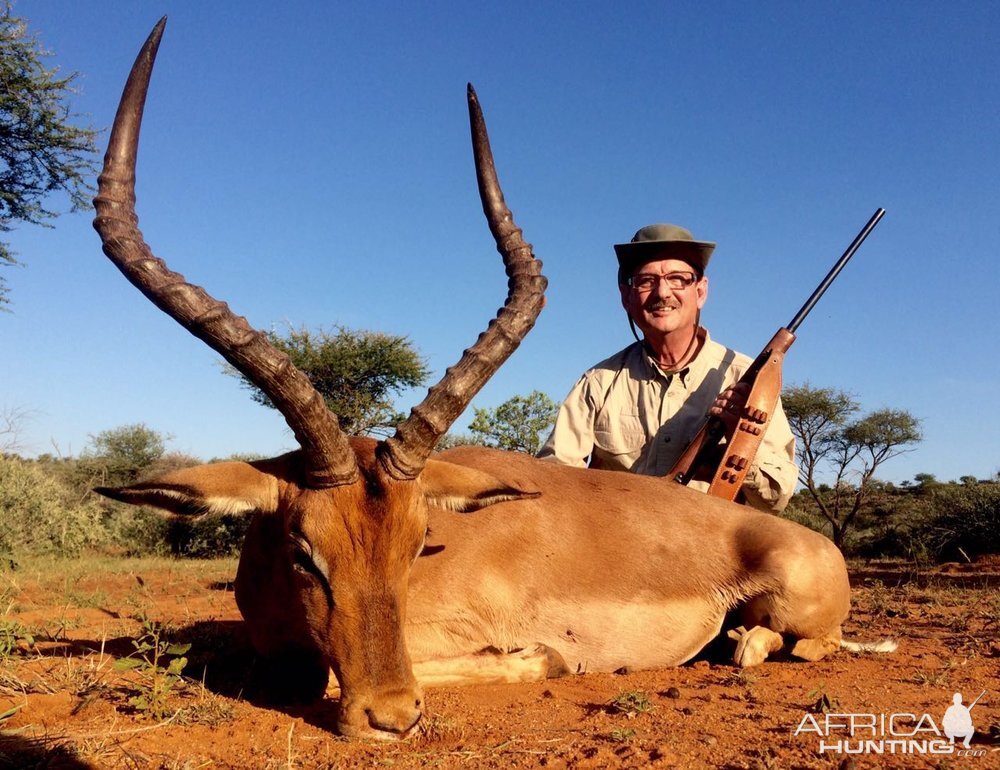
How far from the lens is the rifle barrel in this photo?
23.9ft

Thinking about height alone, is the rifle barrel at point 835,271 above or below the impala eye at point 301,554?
above

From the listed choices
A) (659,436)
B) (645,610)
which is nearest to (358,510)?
(645,610)

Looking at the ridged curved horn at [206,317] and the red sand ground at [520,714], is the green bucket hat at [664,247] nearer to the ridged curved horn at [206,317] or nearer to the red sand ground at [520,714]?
the red sand ground at [520,714]

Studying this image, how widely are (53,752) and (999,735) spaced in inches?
135

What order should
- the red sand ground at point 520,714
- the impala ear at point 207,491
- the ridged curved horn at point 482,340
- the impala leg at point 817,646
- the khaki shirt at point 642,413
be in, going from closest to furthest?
1. the red sand ground at point 520,714
2. the impala ear at point 207,491
3. the ridged curved horn at point 482,340
4. the impala leg at point 817,646
5. the khaki shirt at point 642,413

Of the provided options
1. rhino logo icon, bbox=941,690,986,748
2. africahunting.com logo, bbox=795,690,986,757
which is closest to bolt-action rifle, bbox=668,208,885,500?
rhino logo icon, bbox=941,690,986,748

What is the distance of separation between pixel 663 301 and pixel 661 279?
0.20 meters

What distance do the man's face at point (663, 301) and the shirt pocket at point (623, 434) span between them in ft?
2.63

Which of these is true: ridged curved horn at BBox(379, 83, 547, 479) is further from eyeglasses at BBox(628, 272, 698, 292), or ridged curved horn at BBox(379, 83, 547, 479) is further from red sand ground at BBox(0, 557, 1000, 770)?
eyeglasses at BBox(628, 272, 698, 292)

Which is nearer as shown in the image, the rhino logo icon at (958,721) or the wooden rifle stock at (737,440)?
the rhino logo icon at (958,721)

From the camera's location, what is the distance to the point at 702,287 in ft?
24.5

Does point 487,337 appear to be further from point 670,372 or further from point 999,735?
point 670,372

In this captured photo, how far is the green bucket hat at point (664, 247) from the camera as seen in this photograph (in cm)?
Answer: 711

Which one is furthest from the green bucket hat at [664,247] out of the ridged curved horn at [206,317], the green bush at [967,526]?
the green bush at [967,526]
